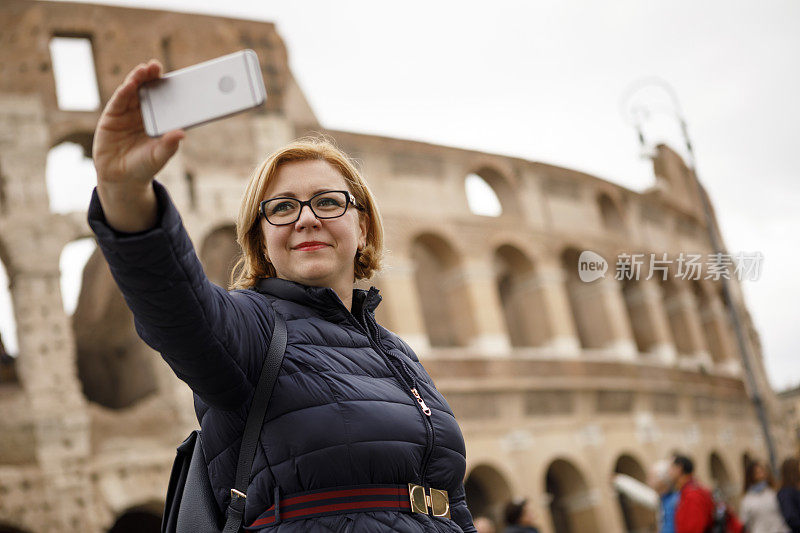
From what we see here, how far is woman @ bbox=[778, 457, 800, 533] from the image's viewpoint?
6.49 metres

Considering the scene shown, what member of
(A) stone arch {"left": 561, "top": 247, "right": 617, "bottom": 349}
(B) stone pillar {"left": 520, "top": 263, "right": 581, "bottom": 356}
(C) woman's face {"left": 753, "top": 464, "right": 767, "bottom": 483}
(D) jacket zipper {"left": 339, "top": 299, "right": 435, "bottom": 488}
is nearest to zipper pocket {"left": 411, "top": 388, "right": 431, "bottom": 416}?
(D) jacket zipper {"left": 339, "top": 299, "right": 435, "bottom": 488}

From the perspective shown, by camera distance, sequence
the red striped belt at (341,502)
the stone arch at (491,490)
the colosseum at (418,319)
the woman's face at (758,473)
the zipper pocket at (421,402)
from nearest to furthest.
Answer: the red striped belt at (341,502) → the zipper pocket at (421,402) → the woman's face at (758,473) → the colosseum at (418,319) → the stone arch at (491,490)

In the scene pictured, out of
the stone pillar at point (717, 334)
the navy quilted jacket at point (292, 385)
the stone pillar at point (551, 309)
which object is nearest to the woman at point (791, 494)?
the navy quilted jacket at point (292, 385)

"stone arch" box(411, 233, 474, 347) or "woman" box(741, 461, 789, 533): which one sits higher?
"stone arch" box(411, 233, 474, 347)

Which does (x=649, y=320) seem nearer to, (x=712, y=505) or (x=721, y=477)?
(x=721, y=477)

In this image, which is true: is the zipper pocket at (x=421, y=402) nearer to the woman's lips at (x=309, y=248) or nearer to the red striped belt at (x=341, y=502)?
the red striped belt at (x=341, y=502)

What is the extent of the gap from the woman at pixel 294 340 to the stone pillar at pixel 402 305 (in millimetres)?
12732

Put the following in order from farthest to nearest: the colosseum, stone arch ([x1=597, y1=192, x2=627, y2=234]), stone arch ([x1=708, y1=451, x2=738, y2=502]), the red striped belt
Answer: stone arch ([x1=708, y1=451, x2=738, y2=502]), stone arch ([x1=597, y1=192, x2=627, y2=234]), the colosseum, the red striped belt

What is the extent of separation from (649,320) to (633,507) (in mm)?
4188

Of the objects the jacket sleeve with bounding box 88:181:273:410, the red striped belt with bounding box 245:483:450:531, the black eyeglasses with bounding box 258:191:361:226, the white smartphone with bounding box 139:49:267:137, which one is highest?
the white smartphone with bounding box 139:49:267:137

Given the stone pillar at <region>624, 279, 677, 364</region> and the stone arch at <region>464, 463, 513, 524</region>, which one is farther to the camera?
the stone pillar at <region>624, 279, 677, 364</region>

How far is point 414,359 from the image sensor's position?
7.12ft

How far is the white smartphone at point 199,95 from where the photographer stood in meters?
1.38

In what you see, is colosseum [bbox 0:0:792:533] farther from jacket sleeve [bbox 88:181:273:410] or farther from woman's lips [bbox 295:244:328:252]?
jacket sleeve [bbox 88:181:273:410]
